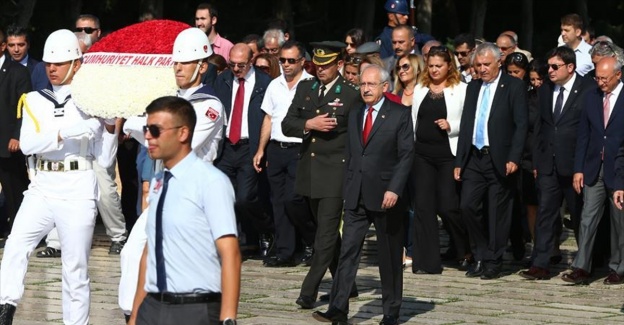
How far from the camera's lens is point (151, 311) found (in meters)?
7.18

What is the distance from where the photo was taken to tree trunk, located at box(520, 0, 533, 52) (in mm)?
32969

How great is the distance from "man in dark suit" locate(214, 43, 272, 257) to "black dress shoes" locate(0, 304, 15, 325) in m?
4.43

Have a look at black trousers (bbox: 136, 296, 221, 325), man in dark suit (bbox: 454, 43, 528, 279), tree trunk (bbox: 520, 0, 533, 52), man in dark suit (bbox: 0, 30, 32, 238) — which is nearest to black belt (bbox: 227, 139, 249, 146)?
man in dark suit (bbox: 454, 43, 528, 279)

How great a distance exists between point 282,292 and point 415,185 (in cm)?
208

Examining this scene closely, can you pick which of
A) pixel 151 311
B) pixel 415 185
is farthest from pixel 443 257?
pixel 151 311

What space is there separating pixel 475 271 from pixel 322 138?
258 centimetres

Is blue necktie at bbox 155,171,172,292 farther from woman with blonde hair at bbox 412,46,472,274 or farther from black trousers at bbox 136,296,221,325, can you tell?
woman with blonde hair at bbox 412,46,472,274

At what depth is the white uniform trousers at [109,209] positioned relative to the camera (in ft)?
49.5

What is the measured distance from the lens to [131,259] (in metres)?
9.52

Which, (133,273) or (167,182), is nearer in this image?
(167,182)

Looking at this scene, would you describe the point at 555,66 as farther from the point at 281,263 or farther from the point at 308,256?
the point at 281,263

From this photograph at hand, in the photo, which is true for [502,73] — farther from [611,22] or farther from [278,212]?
[611,22]

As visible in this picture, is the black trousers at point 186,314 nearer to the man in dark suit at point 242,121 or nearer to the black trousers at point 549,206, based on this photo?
the black trousers at point 549,206

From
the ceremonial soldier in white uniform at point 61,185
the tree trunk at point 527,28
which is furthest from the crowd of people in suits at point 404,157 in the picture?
the tree trunk at point 527,28
